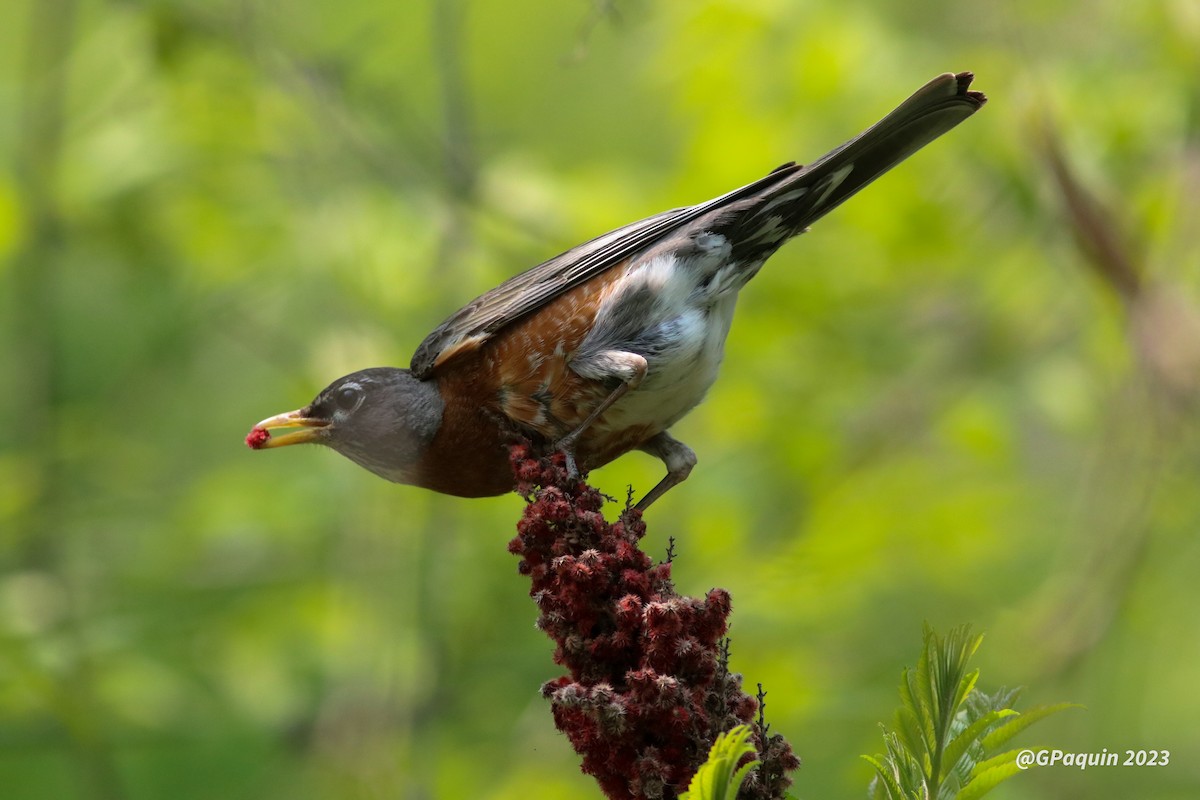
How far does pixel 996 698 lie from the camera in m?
2.39

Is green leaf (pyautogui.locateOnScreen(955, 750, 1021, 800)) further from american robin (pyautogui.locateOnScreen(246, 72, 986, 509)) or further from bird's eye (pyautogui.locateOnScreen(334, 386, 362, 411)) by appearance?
bird's eye (pyautogui.locateOnScreen(334, 386, 362, 411))

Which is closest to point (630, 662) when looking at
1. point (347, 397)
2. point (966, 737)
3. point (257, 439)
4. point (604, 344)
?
point (966, 737)

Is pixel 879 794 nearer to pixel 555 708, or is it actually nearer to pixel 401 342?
pixel 555 708

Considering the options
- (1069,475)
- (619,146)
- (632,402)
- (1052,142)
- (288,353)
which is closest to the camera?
(632,402)

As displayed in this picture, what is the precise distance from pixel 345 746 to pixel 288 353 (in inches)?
88.9

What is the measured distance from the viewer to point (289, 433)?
4.42m

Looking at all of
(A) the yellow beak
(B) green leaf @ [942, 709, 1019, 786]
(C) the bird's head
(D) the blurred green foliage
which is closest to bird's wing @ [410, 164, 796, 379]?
(C) the bird's head

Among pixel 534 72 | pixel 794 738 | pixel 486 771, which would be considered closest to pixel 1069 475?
pixel 794 738

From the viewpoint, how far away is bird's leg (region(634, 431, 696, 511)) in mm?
4203

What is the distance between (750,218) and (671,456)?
0.83 m

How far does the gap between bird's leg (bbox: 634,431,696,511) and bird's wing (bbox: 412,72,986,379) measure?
1.99ft

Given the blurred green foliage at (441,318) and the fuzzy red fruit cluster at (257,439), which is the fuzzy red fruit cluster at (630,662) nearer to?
the fuzzy red fruit cluster at (257,439)

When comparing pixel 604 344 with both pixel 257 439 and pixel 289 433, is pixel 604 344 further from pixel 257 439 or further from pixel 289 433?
pixel 257 439

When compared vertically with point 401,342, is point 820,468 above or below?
below
